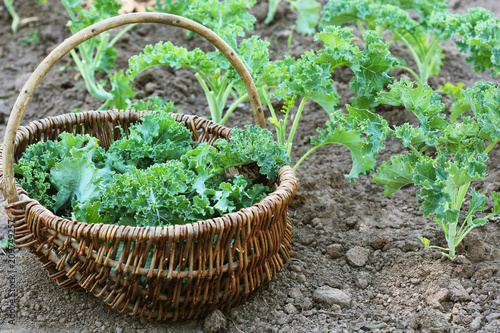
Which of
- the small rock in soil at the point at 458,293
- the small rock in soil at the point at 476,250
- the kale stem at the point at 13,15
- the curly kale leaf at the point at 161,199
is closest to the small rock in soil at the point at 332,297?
the small rock in soil at the point at 458,293

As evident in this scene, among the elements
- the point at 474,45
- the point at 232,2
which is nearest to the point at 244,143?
the point at 232,2

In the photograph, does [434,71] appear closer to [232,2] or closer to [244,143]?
[232,2]

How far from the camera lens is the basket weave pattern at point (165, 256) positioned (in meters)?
2.38

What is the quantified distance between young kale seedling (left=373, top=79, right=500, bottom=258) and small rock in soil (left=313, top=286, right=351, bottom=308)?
1.75ft

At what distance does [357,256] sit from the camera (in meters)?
3.13

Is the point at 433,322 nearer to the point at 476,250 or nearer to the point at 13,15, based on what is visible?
the point at 476,250

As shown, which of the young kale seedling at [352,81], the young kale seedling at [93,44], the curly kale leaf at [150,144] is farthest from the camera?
the young kale seedling at [93,44]

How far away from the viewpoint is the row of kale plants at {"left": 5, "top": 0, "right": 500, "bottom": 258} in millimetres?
2682

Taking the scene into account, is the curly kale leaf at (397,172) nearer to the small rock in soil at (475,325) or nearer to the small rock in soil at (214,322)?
the small rock in soil at (475,325)

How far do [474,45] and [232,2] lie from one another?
1701mm

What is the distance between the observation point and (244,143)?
291 cm

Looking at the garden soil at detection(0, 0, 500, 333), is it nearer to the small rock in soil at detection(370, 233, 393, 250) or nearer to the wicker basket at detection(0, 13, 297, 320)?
the small rock in soil at detection(370, 233, 393, 250)

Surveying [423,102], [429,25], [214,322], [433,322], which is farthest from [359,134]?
[429,25]

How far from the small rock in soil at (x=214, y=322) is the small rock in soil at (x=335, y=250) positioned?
834 millimetres
